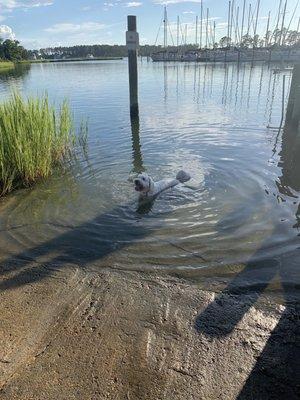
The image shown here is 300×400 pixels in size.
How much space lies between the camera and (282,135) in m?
13.6

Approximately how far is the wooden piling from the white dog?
7.71 metres

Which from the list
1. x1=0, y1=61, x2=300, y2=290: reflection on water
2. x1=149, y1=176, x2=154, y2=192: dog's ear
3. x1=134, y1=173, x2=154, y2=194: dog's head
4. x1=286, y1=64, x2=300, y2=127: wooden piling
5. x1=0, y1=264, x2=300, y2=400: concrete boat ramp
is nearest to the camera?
x1=0, y1=264, x2=300, y2=400: concrete boat ramp

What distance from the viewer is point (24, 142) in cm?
788

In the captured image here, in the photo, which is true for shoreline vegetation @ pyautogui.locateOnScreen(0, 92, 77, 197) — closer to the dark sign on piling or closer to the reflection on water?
the reflection on water

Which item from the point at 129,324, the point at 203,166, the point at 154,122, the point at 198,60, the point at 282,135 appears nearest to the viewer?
the point at 129,324

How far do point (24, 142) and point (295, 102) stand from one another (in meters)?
11.1

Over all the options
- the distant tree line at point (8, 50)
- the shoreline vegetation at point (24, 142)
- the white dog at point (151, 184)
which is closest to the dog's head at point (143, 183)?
the white dog at point (151, 184)

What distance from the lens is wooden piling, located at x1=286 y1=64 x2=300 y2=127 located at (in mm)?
13747

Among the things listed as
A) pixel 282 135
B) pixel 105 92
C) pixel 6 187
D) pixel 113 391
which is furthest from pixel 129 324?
pixel 105 92

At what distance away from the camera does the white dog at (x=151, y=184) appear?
7.26m

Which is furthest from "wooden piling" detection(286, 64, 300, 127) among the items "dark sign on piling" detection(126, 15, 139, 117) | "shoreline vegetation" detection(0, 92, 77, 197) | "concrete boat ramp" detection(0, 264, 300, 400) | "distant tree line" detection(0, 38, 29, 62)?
"distant tree line" detection(0, 38, 29, 62)

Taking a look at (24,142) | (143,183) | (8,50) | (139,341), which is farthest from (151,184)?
(8,50)

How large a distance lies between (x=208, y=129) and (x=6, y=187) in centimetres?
974

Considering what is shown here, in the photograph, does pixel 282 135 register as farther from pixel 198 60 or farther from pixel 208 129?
pixel 198 60
